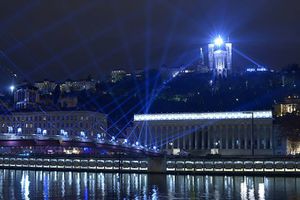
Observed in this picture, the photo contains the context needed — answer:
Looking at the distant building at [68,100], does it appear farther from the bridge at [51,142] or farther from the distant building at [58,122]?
the bridge at [51,142]

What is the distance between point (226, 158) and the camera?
7119 centimetres

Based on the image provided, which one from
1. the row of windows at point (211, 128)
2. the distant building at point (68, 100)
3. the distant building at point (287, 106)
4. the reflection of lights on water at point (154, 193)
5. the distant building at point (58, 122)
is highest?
the distant building at point (68, 100)

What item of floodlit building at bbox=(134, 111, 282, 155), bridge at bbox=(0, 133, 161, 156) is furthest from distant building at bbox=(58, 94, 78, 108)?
bridge at bbox=(0, 133, 161, 156)

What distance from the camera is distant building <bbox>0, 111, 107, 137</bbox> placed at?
118312 millimetres

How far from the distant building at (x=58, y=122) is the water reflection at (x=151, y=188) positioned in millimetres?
53245

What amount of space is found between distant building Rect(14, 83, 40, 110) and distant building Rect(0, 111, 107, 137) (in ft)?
45.4

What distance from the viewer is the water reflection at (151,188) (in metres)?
46.5

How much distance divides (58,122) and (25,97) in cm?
3010

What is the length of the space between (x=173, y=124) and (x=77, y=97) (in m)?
42.4

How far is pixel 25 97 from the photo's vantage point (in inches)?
5817

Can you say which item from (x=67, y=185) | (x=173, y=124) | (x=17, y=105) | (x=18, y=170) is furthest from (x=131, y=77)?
(x=67, y=185)

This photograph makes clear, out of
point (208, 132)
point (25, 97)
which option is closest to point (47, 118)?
point (25, 97)

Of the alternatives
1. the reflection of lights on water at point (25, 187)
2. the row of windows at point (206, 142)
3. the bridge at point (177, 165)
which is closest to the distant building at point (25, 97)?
the row of windows at point (206, 142)

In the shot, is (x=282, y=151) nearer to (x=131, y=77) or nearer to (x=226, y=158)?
(x=226, y=158)
